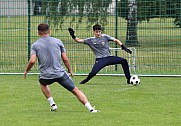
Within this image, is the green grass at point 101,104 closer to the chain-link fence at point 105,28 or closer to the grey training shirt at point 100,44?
the grey training shirt at point 100,44

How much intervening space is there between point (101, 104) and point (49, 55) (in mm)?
1892

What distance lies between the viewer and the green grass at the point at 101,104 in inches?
420

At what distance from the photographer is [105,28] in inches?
792

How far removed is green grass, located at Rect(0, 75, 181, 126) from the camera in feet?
35.0

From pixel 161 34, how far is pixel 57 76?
8.66 metres

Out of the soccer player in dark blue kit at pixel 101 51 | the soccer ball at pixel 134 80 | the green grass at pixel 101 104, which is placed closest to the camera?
the green grass at pixel 101 104

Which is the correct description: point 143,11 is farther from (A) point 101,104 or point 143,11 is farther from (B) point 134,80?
(A) point 101,104

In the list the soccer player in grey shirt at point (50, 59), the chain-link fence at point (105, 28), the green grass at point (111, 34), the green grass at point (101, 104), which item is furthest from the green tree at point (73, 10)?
the soccer player in grey shirt at point (50, 59)

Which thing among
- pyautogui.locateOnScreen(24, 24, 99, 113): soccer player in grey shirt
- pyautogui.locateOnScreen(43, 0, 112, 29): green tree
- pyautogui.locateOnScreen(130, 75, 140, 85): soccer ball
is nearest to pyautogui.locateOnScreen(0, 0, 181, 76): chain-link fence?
pyautogui.locateOnScreen(43, 0, 112, 29): green tree

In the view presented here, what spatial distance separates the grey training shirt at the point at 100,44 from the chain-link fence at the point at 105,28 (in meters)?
2.91

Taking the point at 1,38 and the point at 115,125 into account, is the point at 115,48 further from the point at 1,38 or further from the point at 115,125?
the point at 115,125

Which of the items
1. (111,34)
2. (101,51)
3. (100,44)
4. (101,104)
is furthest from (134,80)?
(111,34)

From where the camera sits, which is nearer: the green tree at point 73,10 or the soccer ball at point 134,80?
the soccer ball at point 134,80

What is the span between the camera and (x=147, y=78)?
1825 cm
